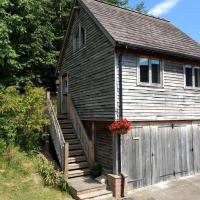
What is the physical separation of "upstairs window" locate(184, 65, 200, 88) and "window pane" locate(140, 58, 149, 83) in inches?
103

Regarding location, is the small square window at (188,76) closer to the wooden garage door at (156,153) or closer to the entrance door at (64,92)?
the wooden garage door at (156,153)

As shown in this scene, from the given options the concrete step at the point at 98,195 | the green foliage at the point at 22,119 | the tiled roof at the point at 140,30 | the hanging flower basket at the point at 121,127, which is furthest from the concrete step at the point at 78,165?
the tiled roof at the point at 140,30

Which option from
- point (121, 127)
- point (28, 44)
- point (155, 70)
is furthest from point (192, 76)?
point (28, 44)

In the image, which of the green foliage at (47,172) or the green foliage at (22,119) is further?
the green foliage at (22,119)

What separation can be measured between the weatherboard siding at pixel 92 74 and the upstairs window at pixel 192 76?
4323 millimetres

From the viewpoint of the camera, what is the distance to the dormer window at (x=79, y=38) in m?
13.9

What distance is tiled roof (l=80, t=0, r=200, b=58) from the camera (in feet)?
36.8

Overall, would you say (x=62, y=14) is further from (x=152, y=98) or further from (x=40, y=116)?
(x=152, y=98)

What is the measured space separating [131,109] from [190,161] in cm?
487

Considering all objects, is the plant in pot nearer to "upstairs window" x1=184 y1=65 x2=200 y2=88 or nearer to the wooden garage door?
the wooden garage door

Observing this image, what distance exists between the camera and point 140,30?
1259 centimetres

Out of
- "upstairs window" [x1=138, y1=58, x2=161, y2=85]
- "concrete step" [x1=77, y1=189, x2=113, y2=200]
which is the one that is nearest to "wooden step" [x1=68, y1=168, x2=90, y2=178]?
"concrete step" [x1=77, y1=189, x2=113, y2=200]

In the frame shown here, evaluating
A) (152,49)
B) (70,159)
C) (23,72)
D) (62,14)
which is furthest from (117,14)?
(62,14)

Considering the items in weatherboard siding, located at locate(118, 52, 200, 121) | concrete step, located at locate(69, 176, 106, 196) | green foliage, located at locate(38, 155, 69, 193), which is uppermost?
weatherboard siding, located at locate(118, 52, 200, 121)
